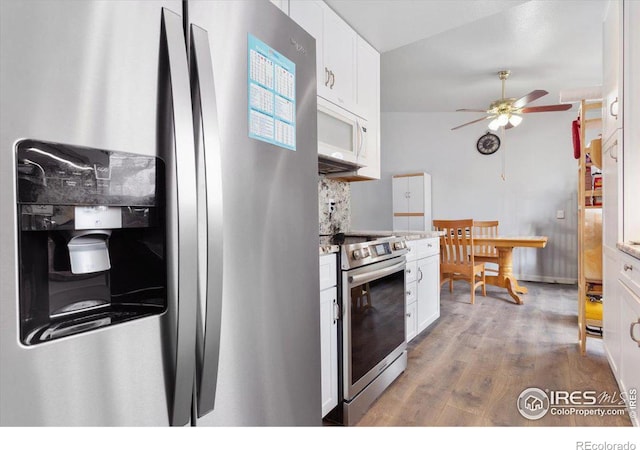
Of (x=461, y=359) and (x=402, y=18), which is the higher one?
(x=402, y=18)

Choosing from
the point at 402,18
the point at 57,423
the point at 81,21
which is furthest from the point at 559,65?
the point at 57,423

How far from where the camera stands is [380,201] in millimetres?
6457

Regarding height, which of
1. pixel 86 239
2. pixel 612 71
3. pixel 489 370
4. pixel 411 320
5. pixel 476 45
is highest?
pixel 476 45

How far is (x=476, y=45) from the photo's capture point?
3.37m

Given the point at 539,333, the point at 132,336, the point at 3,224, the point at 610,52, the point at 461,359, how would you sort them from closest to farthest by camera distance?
the point at 3,224, the point at 132,336, the point at 610,52, the point at 461,359, the point at 539,333

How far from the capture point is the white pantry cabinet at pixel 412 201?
5.72 meters

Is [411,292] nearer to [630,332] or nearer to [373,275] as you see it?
[373,275]

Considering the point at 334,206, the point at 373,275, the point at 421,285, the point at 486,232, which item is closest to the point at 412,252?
the point at 421,285

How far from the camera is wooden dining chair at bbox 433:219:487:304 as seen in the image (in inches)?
153

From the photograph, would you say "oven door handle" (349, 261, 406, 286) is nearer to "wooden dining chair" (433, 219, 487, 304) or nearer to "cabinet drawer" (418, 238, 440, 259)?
"cabinet drawer" (418, 238, 440, 259)

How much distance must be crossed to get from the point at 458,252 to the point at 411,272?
1.68 metres

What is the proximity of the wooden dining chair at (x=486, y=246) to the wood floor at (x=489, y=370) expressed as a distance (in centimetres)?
92
